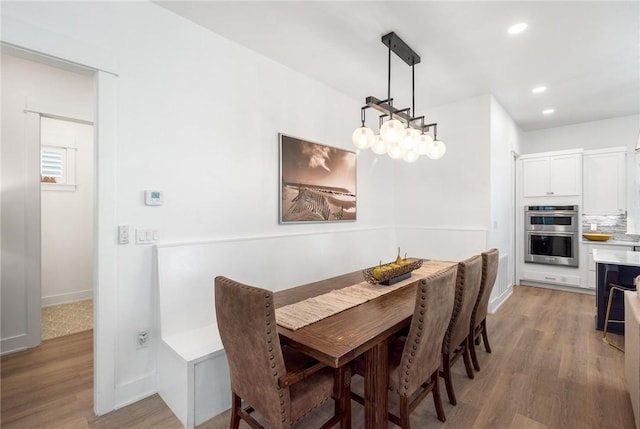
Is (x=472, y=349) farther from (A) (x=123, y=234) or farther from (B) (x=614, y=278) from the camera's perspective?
(A) (x=123, y=234)

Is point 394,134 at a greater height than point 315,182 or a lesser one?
greater

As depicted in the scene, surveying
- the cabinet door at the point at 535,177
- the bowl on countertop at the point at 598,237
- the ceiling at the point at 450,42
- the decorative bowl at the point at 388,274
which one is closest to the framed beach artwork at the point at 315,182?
the ceiling at the point at 450,42

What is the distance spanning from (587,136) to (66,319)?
816 centimetres

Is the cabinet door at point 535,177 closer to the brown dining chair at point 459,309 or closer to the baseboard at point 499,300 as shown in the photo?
the baseboard at point 499,300

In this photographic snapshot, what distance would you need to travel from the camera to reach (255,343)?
132 centimetres

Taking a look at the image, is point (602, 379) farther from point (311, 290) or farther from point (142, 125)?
point (142, 125)

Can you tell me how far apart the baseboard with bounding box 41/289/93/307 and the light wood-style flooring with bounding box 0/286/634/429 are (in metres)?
1.44

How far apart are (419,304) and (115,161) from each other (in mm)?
2066

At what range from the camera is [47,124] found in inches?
156

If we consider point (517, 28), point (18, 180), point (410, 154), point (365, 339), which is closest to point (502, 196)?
point (517, 28)

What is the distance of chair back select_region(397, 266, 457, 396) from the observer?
150 cm

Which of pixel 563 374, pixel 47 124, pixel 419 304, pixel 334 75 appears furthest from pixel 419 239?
pixel 47 124

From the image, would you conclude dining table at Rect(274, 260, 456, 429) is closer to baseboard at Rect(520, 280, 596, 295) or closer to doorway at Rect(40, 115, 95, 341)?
→ doorway at Rect(40, 115, 95, 341)

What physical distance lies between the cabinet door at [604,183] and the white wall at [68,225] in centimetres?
746
